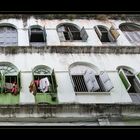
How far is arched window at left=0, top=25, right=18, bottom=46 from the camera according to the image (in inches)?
455

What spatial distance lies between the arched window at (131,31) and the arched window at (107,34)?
660 millimetres

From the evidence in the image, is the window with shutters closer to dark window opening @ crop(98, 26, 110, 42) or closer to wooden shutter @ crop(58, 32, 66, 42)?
wooden shutter @ crop(58, 32, 66, 42)

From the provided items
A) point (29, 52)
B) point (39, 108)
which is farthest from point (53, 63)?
point (39, 108)

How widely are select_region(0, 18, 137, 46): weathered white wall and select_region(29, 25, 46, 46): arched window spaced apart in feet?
0.47

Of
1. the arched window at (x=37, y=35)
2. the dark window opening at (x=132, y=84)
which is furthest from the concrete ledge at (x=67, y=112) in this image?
the arched window at (x=37, y=35)

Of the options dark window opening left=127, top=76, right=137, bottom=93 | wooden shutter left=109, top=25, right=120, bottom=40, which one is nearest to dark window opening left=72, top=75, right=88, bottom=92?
dark window opening left=127, top=76, right=137, bottom=93

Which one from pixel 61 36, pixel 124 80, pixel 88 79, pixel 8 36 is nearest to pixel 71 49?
pixel 61 36

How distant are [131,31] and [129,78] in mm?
3284

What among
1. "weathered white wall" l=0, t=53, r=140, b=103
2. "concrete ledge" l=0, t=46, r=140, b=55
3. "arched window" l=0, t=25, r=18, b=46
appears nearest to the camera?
"weathered white wall" l=0, t=53, r=140, b=103

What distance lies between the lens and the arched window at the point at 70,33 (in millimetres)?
12095

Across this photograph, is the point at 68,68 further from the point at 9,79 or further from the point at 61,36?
the point at 61,36

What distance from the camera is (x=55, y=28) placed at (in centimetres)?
1245

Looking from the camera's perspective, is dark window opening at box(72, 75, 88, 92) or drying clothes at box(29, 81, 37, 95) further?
dark window opening at box(72, 75, 88, 92)
